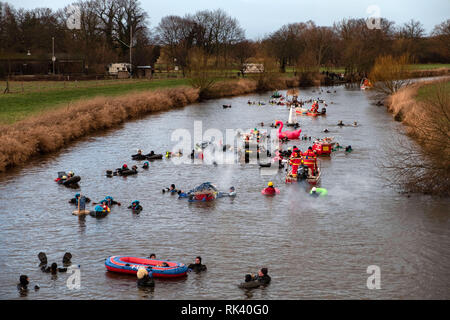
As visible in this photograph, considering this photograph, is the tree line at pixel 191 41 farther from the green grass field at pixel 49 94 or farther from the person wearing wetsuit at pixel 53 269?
the person wearing wetsuit at pixel 53 269

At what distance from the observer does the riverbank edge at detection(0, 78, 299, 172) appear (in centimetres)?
3666

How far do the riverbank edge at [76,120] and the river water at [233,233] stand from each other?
5.33 ft

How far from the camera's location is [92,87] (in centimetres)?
7744

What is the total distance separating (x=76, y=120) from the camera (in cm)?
4856

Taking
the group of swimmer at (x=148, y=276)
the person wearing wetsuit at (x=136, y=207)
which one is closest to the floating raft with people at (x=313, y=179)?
the person wearing wetsuit at (x=136, y=207)

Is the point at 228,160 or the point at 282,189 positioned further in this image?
the point at 228,160

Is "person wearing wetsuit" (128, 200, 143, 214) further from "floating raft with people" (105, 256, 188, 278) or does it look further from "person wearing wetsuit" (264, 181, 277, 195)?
"person wearing wetsuit" (264, 181, 277, 195)

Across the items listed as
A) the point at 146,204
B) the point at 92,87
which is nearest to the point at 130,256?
the point at 146,204

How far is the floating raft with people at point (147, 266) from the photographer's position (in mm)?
18719

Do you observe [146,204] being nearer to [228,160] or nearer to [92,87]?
[228,160]

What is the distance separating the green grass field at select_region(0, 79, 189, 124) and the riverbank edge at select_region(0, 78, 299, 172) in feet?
9.21

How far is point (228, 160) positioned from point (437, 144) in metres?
15.2

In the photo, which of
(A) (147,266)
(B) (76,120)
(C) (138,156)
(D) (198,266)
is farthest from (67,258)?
(B) (76,120)

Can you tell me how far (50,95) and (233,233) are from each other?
4781 centimetres
